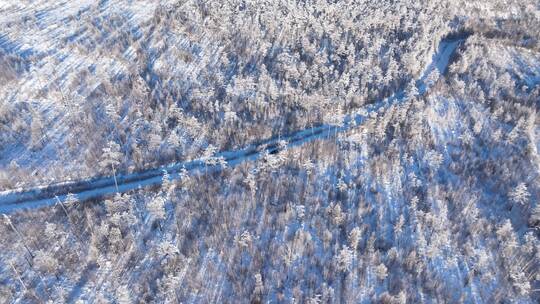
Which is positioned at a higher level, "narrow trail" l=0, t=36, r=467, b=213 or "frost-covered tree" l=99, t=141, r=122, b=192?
"frost-covered tree" l=99, t=141, r=122, b=192

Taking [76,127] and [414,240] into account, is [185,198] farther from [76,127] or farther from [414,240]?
[414,240]

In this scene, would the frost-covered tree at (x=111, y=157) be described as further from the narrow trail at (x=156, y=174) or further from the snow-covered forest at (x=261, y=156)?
the narrow trail at (x=156, y=174)

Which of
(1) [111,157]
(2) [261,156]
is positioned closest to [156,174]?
(1) [111,157]

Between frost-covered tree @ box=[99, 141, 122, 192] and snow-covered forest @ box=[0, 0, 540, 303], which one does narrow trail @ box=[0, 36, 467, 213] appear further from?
frost-covered tree @ box=[99, 141, 122, 192]

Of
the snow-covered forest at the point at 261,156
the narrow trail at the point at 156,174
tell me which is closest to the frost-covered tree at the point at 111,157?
the snow-covered forest at the point at 261,156

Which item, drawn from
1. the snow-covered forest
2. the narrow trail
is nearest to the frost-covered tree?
the snow-covered forest
